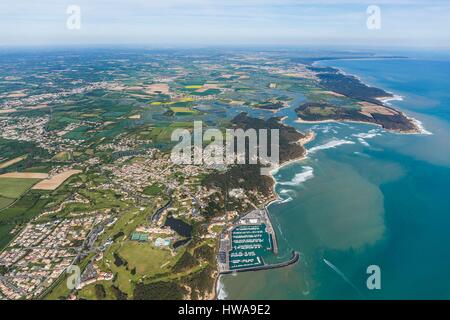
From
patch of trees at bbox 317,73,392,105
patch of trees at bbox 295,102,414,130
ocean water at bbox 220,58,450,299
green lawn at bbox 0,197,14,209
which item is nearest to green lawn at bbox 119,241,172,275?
ocean water at bbox 220,58,450,299

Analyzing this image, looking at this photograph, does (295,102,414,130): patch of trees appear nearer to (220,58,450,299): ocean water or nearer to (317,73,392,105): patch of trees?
(220,58,450,299): ocean water

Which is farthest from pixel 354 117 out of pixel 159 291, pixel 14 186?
pixel 14 186

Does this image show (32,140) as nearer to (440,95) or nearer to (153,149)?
(153,149)

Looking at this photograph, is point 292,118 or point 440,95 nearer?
point 292,118

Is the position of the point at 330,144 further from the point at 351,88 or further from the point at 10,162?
the point at 351,88

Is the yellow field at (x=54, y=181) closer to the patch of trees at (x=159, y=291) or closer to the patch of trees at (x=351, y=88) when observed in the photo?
the patch of trees at (x=159, y=291)

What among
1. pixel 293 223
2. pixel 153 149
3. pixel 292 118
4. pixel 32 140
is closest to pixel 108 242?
pixel 293 223

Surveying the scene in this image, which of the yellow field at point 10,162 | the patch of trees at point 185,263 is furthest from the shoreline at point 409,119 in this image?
the yellow field at point 10,162

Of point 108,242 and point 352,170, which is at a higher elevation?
point 352,170
